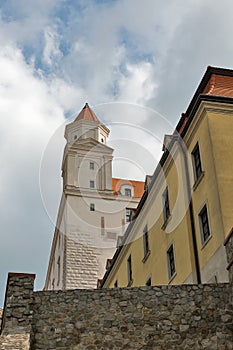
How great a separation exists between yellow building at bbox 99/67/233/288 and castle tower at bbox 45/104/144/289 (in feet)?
56.6

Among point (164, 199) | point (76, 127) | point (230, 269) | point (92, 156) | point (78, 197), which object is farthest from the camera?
point (76, 127)

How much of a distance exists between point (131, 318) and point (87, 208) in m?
31.3

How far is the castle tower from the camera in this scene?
1657 inches

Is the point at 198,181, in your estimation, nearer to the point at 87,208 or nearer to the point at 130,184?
the point at 87,208

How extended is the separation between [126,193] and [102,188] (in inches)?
125

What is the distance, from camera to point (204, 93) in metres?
20.0

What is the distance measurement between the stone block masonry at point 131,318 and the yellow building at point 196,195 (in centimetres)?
165

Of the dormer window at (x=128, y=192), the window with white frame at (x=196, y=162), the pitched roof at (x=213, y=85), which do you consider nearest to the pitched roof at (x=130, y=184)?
the dormer window at (x=128, y=192)

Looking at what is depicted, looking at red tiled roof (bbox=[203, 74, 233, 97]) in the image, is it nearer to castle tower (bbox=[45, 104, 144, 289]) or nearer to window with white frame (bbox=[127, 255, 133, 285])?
window with white frame (bbox=[127, 255, 133, 285])

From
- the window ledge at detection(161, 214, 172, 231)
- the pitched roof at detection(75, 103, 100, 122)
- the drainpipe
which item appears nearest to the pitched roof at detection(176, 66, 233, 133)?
the drainpipe

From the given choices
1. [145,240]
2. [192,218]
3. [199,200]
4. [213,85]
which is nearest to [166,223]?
[192,218]

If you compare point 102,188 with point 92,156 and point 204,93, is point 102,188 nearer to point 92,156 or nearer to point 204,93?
point 92,156

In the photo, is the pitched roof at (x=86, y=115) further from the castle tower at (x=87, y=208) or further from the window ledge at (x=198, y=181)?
the window ledge at (x=198, y=181)

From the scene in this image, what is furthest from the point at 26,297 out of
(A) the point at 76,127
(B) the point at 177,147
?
(A) the point at 76,127
